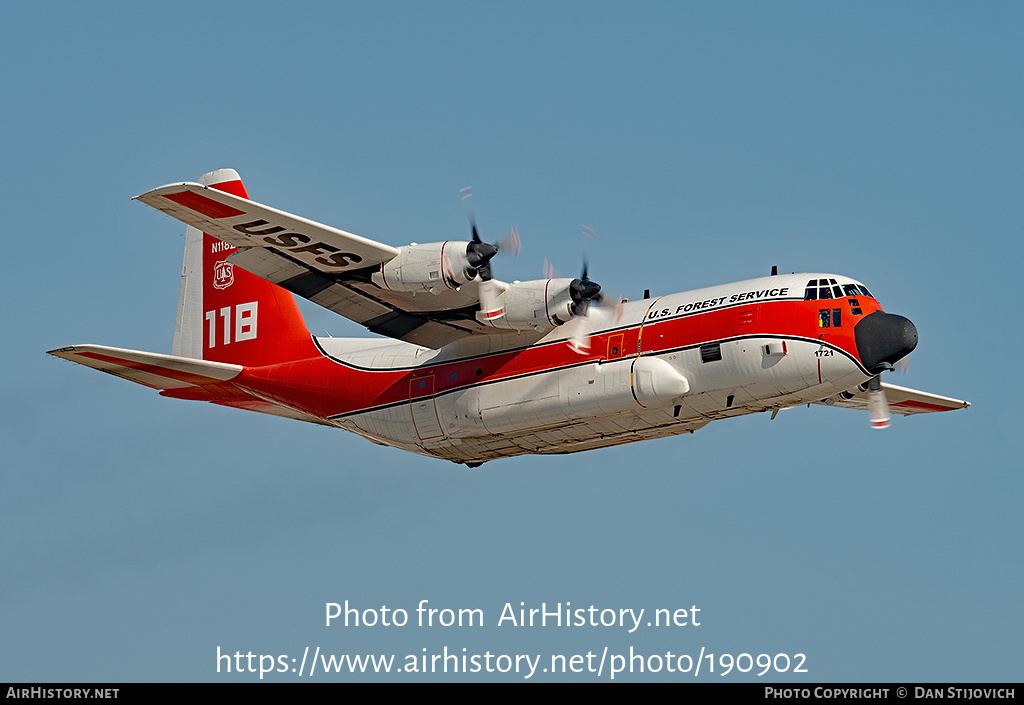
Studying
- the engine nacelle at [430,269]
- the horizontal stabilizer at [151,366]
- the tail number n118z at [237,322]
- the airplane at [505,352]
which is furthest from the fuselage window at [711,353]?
the tail number n118z at [237,322]

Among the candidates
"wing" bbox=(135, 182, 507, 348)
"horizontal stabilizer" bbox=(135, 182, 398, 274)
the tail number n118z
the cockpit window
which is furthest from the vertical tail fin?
the cockpit window

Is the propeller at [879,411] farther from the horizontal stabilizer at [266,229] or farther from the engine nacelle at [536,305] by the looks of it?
the horizontal stabilizer at [266,229]

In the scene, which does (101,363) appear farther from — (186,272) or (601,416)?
(601,416)

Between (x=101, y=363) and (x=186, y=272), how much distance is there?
5290mm

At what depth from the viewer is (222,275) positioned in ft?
110

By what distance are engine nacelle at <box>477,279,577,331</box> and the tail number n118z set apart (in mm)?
7202

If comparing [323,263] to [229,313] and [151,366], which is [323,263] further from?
[229,313]

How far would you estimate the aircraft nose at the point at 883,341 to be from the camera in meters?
25.3

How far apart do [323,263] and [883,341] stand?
1026 centimetres

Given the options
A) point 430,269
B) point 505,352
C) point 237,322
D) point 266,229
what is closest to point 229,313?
point 237,322

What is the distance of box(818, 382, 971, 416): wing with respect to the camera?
1198 inches

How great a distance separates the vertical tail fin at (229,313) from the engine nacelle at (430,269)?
17.4 ft

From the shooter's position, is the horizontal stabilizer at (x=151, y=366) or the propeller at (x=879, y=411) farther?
the horizontal stabilizer at (x=151, y=366)
